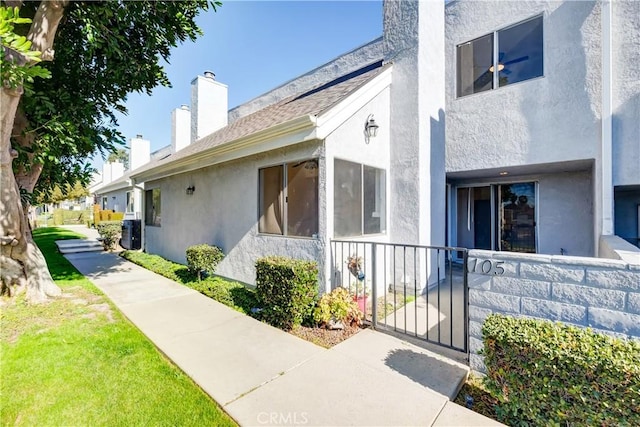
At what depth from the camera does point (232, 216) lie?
7203mm

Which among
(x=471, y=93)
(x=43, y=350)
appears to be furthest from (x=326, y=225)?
(x=471, y=93)

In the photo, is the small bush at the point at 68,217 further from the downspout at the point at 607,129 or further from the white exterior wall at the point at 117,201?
the downspout at the point at 607,129

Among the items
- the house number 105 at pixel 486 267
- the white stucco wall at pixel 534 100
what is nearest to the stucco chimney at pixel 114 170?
the white stucco wall at pixel 534 100

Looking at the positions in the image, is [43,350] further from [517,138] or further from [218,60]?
[218,60]

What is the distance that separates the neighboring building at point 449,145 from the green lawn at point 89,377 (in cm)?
280

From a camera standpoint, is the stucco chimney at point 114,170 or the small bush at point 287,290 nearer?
the small bush at point 287,290

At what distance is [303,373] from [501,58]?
355 inches

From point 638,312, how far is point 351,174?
4231mm

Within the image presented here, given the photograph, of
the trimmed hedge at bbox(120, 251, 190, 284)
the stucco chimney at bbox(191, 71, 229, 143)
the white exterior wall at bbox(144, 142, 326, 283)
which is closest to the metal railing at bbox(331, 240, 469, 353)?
the white exterior wall at bbox(144, 142, 326, 283)

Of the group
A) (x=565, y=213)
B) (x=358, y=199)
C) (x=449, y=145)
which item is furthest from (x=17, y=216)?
(x=565, y=213)

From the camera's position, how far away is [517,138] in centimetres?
719

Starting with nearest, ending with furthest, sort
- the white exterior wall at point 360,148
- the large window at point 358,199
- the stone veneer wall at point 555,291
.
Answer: the stone veneer wall at point 555,291
the white exterior wall at point 360,148
the large window at point 358,199

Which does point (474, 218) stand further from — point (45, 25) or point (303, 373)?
point (45, 25)

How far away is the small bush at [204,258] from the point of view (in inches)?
279
